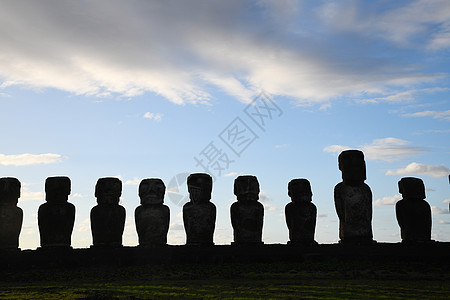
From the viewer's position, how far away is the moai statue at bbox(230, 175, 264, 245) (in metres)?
14.3

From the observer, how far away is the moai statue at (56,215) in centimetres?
1435

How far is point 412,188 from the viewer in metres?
14.5

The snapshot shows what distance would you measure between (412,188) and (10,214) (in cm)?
1075

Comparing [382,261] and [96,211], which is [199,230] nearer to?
[96,211]

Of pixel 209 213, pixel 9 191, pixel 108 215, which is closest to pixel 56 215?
pixel 108 215

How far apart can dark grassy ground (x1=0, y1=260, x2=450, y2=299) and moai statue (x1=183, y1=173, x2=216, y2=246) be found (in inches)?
49.7

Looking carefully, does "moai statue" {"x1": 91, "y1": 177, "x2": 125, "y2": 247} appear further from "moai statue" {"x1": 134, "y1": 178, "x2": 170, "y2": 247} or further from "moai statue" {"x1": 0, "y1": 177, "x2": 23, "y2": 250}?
"moai statue" {"x1": 0, "y1": 177, "x2": 23, "y2": 250}

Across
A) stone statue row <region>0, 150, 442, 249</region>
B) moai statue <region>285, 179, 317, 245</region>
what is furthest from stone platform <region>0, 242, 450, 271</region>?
moai statue <region>285, 179, 317, 245</region>

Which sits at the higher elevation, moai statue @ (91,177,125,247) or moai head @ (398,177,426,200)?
moai head @ (398,177,426,200)

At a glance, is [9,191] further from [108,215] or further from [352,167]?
[352,167]

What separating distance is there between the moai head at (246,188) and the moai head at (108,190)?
3.17 meters

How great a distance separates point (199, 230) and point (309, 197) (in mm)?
3059

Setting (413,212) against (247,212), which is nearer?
(413,212)

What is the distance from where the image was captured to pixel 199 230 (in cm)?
1433
